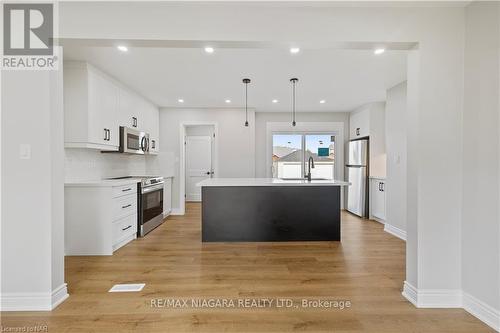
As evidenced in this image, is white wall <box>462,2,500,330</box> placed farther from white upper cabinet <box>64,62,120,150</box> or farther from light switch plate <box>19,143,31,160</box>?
white upper cabinet <box>64,62,120,150</box>

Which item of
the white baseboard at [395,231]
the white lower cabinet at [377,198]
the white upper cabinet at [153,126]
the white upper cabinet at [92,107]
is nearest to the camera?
the white upper cabinet at [92,107]

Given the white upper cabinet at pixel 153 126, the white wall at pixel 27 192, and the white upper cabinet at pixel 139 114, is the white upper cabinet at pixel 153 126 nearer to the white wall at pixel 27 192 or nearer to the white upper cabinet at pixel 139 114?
the white upper cabinet at pixel 139 114

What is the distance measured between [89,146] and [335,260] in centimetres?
347

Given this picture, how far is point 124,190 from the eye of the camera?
3561 millimetres

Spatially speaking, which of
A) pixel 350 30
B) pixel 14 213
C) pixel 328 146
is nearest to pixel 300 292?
pixel 350 30

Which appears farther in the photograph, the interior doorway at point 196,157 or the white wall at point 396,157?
the interior doorway at point 196,157

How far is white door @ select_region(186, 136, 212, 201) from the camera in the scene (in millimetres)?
7500

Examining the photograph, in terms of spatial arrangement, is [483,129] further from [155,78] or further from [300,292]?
[155,78]

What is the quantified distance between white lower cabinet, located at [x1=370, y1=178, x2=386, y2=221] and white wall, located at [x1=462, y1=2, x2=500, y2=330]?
295 cm

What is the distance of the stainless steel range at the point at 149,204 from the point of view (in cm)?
399

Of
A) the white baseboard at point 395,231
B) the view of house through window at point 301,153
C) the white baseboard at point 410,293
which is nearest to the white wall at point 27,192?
the white baseboard at point 410,293

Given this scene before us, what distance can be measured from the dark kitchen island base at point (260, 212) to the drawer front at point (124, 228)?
1.12m

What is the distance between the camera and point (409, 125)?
2168 millimetres

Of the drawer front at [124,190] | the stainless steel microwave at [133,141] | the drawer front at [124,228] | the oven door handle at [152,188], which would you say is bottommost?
the drawer front at [124,228]
